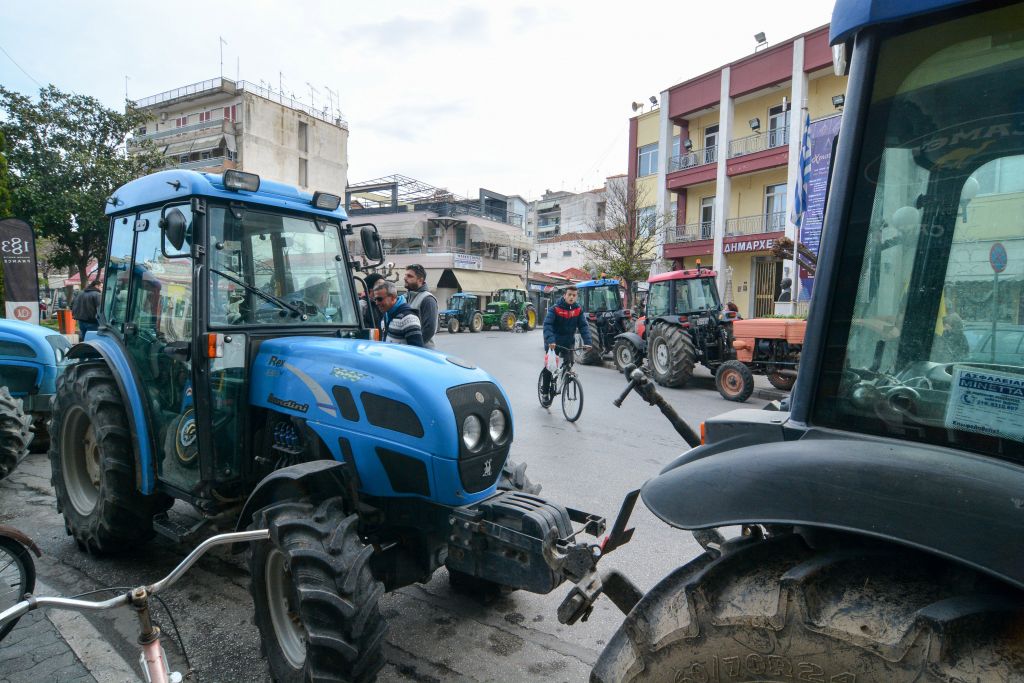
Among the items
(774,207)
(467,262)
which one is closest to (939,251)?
(774,207)

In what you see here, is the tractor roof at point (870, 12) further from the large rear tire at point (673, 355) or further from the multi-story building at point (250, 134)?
the multi-story building at point (250, 134)

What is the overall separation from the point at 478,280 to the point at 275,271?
4411 cm

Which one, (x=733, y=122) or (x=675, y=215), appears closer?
(x=733, y=122)

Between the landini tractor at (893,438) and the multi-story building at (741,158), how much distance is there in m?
21.6

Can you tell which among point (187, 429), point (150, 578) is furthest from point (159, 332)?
point (150, 578)

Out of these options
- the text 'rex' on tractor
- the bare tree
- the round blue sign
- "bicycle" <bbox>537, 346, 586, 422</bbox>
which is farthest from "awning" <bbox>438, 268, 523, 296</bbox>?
the round blue sign

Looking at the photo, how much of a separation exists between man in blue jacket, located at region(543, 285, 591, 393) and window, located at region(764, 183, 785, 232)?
16.7m

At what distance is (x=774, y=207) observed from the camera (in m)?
24.4

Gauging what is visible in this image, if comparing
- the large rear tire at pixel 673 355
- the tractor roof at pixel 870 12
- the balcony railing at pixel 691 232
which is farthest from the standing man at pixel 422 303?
the balcony railing at pixel 691 232

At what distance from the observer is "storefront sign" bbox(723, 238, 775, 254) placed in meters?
23.1

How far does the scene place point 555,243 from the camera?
190 ft

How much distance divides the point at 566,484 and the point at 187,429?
11.5 ft

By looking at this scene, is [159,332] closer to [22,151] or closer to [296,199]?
[296,199]

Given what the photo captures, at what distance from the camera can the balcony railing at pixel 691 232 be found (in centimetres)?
2644
